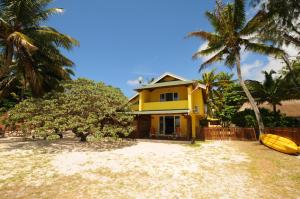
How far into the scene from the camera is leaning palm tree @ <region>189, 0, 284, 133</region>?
19000 millimetres

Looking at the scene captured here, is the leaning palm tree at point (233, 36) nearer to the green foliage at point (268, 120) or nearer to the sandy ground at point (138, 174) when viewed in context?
the green foliage at point (268, 120)

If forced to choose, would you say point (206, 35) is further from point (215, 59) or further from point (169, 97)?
point (169, 97)

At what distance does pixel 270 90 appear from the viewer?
23.9m

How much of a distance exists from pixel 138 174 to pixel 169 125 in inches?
548

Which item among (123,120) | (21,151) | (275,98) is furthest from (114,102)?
(275,98)

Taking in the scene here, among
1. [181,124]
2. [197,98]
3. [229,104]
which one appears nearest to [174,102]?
[181,124]

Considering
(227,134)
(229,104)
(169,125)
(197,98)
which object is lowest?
(227,134)

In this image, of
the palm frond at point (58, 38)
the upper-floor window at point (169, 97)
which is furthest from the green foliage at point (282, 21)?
the palm frond at point (58, 38)

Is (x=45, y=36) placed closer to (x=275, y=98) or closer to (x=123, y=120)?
(x=123, y=120)

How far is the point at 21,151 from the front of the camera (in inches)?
543

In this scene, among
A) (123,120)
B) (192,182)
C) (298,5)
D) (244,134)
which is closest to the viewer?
(192,182)

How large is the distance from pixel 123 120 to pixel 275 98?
17839 millimetres

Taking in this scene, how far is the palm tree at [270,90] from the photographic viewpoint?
76.7 feet

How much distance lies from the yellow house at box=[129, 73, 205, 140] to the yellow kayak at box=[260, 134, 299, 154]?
261 inches
